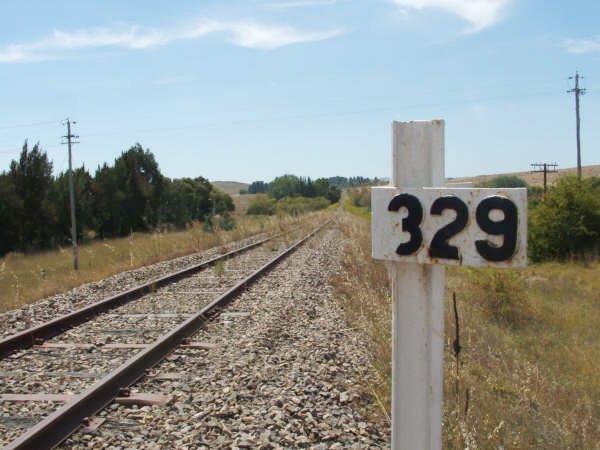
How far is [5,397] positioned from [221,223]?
81.3ft

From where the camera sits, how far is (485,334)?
6.57 m

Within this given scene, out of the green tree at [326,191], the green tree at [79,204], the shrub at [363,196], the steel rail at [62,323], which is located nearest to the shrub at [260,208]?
the shrub at [363,196]

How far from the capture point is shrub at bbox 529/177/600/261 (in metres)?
16.9

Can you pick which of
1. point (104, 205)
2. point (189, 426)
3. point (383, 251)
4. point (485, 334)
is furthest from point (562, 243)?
point (104, 205)

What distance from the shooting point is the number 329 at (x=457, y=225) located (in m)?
1.42

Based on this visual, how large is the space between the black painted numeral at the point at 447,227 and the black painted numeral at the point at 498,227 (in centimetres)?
4

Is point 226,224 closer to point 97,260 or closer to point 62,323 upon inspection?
point 97,260

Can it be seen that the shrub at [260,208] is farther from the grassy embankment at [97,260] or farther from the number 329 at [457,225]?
the number 329 at [457,225]

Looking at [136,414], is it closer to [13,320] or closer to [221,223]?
[13,320]

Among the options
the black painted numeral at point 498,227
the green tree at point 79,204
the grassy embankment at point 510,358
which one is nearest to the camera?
the black painted numeral at point 498,227

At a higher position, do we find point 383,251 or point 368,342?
point 383,251

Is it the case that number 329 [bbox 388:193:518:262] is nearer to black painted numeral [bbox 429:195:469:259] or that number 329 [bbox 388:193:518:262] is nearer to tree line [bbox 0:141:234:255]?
black painted numeral [bbox 429:195:469:259]

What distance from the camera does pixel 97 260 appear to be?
21.3 metres

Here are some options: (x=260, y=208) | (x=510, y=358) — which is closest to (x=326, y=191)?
(x=260, y=208)
